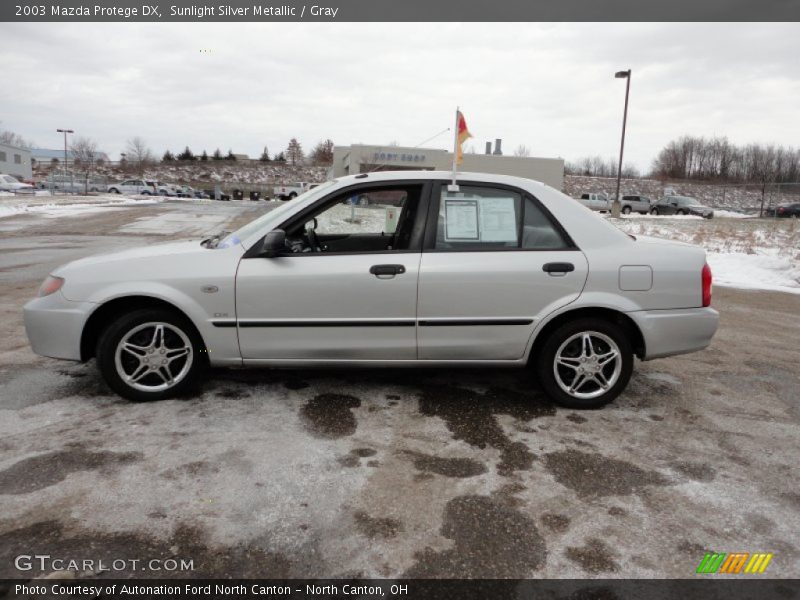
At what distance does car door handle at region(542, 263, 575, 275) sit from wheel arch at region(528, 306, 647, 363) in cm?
28

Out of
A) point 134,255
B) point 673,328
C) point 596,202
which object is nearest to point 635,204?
point 596,202

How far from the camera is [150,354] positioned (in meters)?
3.80

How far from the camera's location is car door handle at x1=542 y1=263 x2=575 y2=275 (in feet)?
12.3

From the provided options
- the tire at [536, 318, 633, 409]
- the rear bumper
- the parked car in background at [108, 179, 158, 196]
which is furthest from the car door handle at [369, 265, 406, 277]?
the parked car in background at [108, 179, 158, 196]

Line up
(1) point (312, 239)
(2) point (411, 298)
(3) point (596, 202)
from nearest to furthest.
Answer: (2) point (411, 298) < (1) point (312, 239) < (3) point (596, 202)

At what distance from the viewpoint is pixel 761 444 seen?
3492mm

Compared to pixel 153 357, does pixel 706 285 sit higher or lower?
higher

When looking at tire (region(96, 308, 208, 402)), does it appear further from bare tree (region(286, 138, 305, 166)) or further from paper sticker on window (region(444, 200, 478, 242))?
bare tree (region(286, 138, 305, 166))

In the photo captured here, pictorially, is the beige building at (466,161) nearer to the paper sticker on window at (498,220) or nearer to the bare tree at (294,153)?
the paper sticker on window at (498,220)

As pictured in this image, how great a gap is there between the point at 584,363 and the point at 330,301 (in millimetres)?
1832

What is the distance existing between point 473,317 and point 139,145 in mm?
106688

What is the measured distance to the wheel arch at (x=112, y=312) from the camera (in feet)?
12.3

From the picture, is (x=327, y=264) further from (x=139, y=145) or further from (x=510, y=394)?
(x=139, y=145)

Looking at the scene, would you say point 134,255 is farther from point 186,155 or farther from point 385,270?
point 186,155
